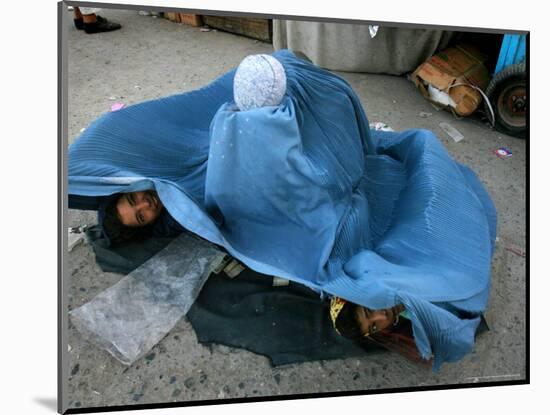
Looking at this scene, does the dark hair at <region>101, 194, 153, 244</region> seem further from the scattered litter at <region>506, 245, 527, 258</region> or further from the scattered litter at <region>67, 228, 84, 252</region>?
the scattered litter at <region>506, 245, 527, 258</region>

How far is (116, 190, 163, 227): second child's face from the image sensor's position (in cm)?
138

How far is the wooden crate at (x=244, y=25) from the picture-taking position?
1.26m

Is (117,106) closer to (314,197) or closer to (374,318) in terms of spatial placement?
(314,197)

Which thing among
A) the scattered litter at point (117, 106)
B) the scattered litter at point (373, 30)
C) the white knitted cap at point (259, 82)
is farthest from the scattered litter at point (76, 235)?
the scattered litter at point (373, 30)

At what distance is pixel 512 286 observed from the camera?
1411 mm

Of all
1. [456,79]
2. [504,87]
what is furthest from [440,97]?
[504,87]

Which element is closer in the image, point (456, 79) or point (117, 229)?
point (117, 229)

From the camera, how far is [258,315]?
1.35m

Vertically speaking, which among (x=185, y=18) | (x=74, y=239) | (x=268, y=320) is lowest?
(x=268, y=320)

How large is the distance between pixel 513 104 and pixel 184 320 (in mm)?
1319

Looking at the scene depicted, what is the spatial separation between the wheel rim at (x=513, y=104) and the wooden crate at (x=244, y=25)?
0.84m

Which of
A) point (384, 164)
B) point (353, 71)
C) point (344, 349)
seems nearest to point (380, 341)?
point (344, 349)

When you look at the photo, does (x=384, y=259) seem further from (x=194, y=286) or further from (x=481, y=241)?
(x=194, y=286)

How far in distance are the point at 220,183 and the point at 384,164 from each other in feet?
2.24
